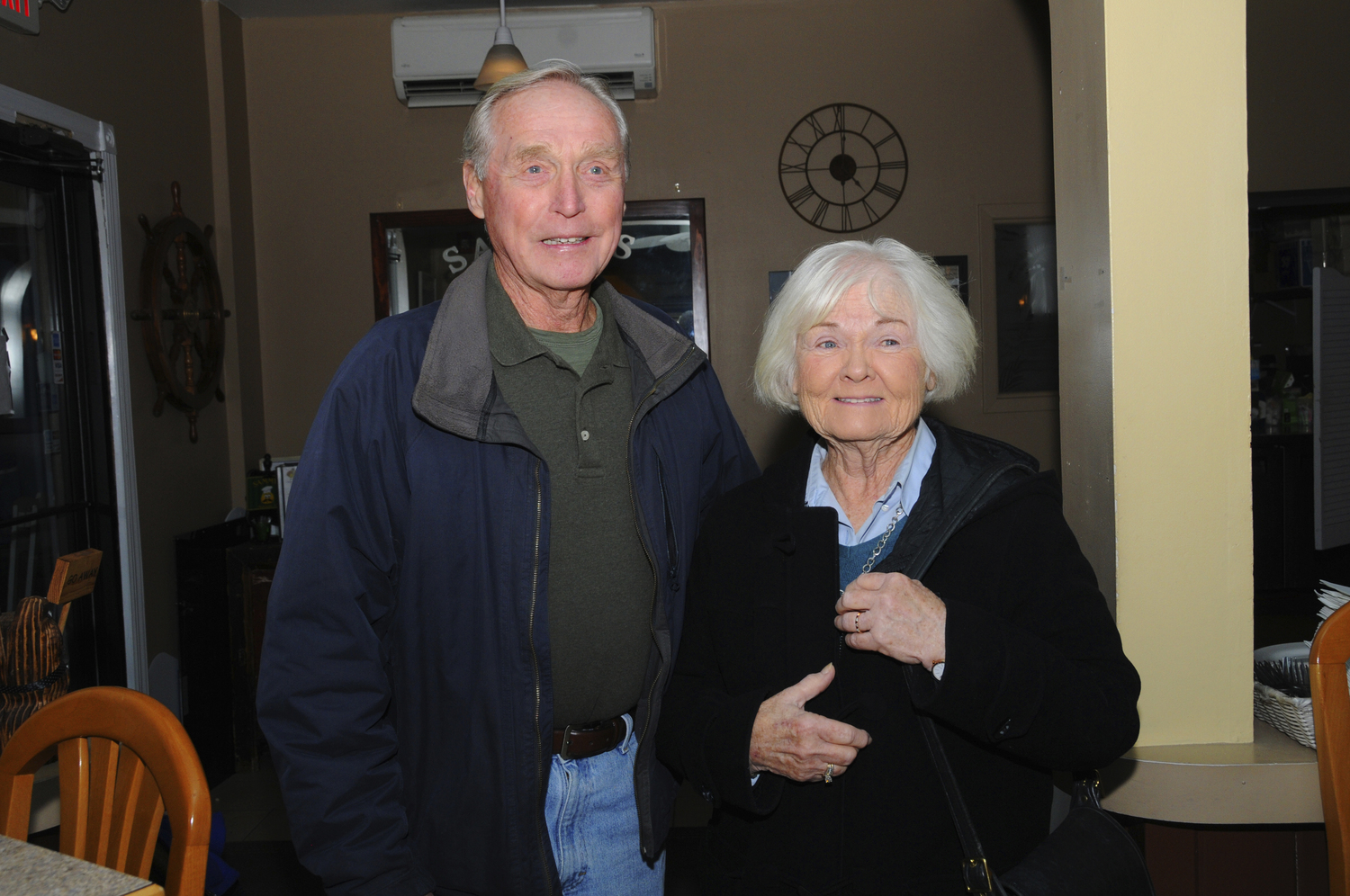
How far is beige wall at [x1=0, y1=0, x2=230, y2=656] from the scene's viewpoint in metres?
3.31

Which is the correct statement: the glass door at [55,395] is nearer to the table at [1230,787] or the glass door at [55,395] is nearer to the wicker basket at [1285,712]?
the table at [1230,787]

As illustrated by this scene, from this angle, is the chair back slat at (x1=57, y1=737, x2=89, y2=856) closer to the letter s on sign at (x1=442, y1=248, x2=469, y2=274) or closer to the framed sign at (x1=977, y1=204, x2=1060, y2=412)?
the letter s on sign at (x1=442, y1=248, x2=469, y2=274)

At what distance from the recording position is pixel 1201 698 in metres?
1.57

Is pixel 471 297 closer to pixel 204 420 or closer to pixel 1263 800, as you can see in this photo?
pixel 1263 800

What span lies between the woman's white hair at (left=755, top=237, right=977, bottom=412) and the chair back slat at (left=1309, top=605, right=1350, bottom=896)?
622 millimetres

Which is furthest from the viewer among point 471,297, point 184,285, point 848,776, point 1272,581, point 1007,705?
point 1272,581

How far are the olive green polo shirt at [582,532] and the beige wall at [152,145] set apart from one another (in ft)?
8.79

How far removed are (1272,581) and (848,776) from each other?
5.07m

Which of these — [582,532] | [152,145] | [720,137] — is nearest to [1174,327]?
[582,532]

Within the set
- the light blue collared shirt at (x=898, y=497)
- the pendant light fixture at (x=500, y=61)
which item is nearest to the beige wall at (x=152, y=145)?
the pendant light fixture at (x=500, y=61)

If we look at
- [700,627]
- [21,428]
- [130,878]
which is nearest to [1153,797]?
[700,627]

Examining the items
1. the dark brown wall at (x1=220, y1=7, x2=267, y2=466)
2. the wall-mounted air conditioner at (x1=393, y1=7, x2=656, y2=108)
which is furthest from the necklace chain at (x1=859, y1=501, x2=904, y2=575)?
the dark brown wall at (x1=220, y1=7, x2=267, y2=466)

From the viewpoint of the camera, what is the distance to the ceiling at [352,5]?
443 cm

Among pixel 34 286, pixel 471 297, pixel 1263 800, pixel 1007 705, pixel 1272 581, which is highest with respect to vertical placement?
pixel 34 286
